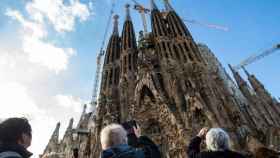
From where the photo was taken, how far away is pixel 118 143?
112 inches

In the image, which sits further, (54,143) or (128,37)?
(128,37)

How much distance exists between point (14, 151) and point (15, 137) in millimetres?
224

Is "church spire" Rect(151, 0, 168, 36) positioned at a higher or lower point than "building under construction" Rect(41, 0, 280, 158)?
higher

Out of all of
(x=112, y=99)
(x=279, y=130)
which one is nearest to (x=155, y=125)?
(x=112, y=99)

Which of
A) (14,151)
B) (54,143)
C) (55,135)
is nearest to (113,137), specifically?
(14,151)

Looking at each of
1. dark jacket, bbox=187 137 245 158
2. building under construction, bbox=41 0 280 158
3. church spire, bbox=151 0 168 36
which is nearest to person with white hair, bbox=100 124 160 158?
dark jacket, bbox=187 137 245 158

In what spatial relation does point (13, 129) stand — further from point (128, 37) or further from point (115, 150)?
point (128, 37)

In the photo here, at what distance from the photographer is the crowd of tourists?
264 centimetres

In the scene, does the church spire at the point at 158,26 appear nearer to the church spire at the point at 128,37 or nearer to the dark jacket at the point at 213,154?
the church spire at the point at 128,37

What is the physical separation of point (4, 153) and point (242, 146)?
16513 mm

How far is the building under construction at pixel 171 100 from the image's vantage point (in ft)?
57.5

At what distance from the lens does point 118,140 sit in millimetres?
2871

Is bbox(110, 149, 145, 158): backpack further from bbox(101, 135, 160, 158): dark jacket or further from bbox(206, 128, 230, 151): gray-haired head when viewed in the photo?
bbox(206, 128, 230, 151): gray-haired head

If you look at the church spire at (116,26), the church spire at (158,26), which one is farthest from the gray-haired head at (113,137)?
the church spire at (116,26)
